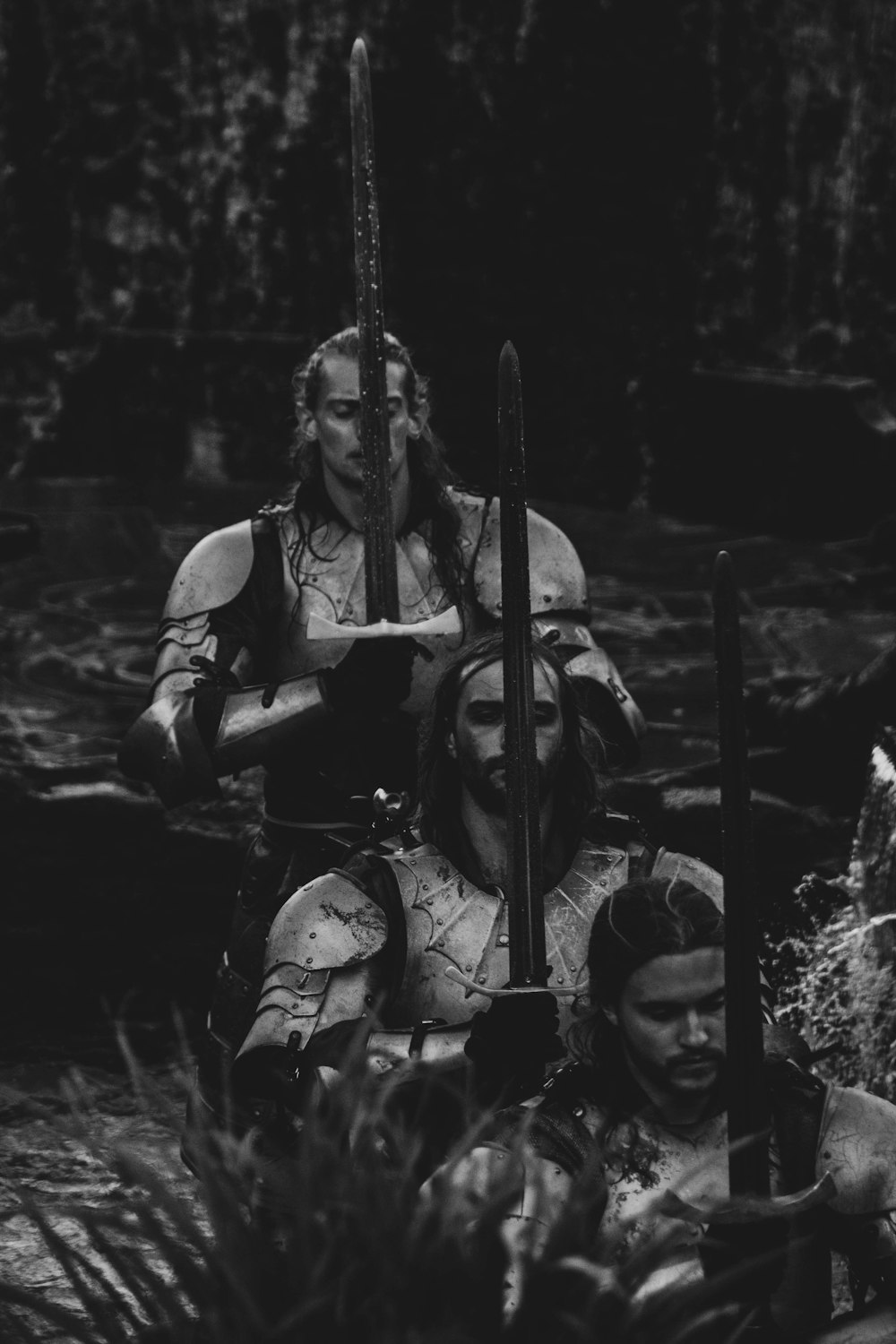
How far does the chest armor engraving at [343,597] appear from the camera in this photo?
4.13 m

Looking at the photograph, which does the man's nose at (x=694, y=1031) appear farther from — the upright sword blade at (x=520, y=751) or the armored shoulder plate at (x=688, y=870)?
the armored shoulder plate at (x=688, y=870)

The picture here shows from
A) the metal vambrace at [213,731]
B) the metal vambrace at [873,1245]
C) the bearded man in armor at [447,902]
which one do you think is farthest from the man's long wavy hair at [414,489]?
the metal vambrace at [873,1245]

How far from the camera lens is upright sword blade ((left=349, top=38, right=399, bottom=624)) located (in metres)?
3.75

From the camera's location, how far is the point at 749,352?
38.8 ft

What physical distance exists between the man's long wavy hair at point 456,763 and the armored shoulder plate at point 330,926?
0.56 feet

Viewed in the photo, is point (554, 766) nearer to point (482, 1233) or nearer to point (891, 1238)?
point (891, 1238)

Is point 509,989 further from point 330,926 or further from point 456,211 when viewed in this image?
point 456,211

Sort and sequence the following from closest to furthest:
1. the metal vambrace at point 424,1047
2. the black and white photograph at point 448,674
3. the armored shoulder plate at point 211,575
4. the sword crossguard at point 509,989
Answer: the black and white photograph at point 448,674
the sword crossguard at point 509,989
the metal vambrace at point 424,1047
the armored shoulder plate at point 211,575

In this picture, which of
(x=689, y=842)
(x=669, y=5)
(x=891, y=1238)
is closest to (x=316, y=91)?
(x=669, y=5)

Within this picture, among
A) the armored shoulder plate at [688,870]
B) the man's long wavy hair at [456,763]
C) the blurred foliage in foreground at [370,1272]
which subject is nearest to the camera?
the blurred foliage in foreground at [370,1272]

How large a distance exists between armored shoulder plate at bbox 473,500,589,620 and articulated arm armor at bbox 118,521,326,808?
40 cm

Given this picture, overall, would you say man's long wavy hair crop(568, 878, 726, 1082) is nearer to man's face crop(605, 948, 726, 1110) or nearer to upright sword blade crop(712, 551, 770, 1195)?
man's face crop(605, 948, 726, 1110)

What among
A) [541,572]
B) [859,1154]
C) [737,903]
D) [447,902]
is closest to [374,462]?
[541,572]

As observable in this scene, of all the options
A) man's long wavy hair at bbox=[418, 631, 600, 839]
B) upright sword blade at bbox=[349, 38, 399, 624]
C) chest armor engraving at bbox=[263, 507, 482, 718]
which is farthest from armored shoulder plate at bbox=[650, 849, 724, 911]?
chest armor engraving at bbox=[263, 507, 482, 718]
